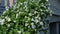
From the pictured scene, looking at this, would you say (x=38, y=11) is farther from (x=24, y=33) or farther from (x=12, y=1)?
(x=12, y=1)

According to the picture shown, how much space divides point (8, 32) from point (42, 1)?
1.08 meters

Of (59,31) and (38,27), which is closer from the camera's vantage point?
(38,27)

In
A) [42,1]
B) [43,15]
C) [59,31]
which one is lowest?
[59,31]

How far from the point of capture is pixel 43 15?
4.07 meters

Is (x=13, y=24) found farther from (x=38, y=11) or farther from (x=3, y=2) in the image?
(x=3, y=2)

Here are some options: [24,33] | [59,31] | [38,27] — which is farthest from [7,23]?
[59,31]

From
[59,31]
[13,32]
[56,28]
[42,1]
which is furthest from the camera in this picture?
[59,31]

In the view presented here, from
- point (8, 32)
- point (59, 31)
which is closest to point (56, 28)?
point (59, 31)

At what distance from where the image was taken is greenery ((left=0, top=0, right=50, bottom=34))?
3602 mm

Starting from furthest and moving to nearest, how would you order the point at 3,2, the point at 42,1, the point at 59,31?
1. the point at 59,31
2. the point at 3,2
3. the point at 42,1

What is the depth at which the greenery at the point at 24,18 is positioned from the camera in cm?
360

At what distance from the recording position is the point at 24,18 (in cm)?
370

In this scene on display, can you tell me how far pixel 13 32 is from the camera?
354 centimetres

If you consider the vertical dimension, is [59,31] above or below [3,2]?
below
